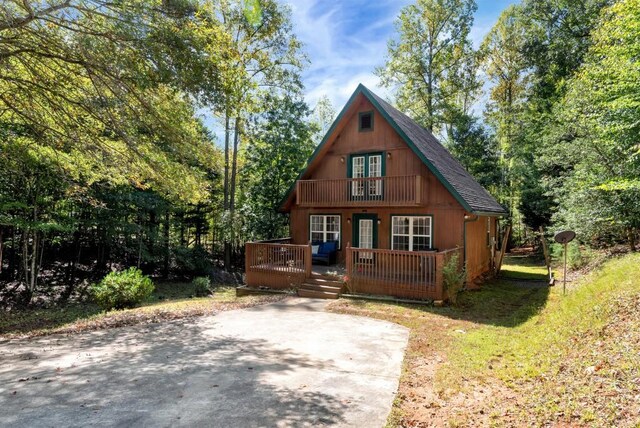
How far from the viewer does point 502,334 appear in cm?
723

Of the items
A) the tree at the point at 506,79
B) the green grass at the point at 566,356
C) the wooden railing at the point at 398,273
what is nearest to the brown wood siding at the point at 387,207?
the wooden railing at the point at 398,273

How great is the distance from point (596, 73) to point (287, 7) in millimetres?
15551

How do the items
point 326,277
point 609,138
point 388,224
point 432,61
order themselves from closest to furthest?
1. point 609,138
2. point 326,277
3. point 388,224
4. point 432,61

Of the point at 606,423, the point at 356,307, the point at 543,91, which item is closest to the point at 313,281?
the point at 356,307

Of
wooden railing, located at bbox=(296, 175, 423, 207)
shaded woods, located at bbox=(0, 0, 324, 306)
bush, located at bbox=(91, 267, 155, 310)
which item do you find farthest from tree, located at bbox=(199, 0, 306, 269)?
bush, located at bbox=(91, 267, 155, 310)

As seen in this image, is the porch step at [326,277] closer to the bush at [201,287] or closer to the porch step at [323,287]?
the porch step at [323,287]

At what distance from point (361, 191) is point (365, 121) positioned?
9.83 feet

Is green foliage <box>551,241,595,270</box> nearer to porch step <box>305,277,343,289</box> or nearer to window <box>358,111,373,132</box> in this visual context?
window <box>358,111,373,132</box>

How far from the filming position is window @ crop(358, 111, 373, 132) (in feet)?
47.2

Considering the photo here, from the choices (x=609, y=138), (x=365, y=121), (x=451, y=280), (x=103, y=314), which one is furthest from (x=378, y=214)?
(x=103, y=314)

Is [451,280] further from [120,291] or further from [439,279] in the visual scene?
[120,291]

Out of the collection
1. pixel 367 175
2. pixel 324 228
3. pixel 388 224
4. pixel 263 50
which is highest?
pixel 263 50

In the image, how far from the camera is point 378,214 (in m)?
14.1

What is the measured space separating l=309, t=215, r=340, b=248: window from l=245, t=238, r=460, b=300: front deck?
2.03m
